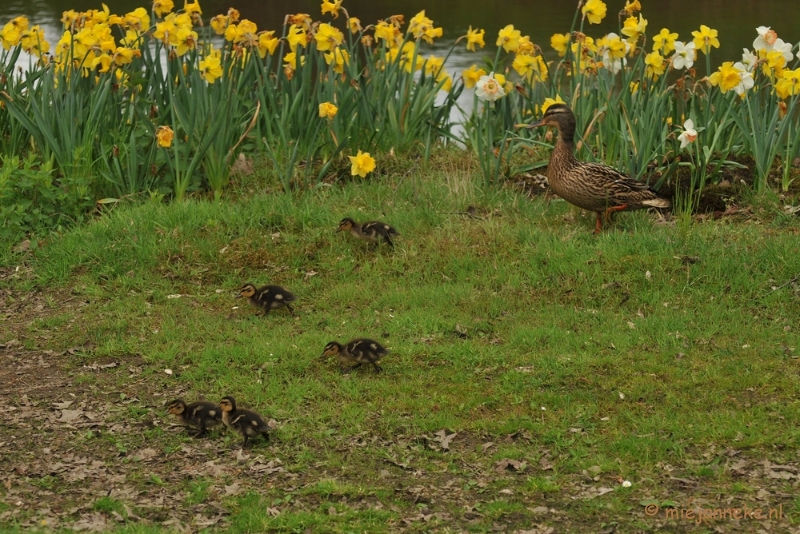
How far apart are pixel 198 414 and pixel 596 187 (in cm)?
359

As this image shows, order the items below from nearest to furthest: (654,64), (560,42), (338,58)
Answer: (654,64)
(338,58)
(560,42)

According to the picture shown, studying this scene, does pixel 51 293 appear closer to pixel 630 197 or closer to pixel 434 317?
pixel 434 317

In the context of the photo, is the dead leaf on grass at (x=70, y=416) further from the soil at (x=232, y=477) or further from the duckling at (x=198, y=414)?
the duckling at (x=198, y=414)

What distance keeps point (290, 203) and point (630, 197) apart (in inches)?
104

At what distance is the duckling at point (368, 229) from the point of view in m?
7.70

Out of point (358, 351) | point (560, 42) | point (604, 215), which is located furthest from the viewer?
point (560, 42)

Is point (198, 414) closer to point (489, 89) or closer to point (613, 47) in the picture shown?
point (489, 89)

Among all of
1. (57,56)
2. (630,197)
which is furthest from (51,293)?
(630,197)

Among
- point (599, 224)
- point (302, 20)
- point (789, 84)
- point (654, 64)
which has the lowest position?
point (599, 224)

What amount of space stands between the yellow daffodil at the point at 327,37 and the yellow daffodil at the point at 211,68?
984mm

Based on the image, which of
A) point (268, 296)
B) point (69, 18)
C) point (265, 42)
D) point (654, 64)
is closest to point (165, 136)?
point (265, 42)

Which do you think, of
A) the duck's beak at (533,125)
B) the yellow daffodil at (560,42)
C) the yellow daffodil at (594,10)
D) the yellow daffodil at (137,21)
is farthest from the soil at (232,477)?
the yellow daffodil at (560,42)

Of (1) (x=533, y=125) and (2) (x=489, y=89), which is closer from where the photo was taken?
(1) (x=533, y=125)

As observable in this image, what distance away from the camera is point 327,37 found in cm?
934
